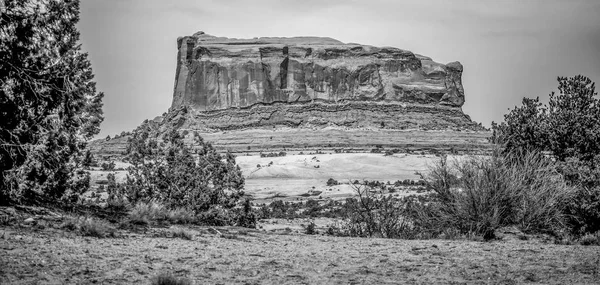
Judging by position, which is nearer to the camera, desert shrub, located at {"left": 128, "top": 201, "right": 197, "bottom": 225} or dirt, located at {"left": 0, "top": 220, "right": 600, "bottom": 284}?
dirt, located at {"left": 0, "top": 220, "right": 600, "bottom": 284}

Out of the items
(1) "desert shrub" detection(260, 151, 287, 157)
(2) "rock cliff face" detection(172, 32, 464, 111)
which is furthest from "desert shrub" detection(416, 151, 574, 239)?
(2) "rock cliff face" detection(172, 32, 464, 111)

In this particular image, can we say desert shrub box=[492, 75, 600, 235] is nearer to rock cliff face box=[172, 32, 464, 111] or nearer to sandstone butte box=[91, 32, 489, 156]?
sandstone butte box=[91, 32, 489, 156]

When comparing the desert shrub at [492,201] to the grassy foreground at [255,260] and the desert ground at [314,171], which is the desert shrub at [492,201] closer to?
the grassy foreground at [255,260]

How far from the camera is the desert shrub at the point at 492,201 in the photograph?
13.8m

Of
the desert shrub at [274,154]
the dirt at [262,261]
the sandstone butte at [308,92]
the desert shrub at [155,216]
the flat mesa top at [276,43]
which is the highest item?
the flat mesa top at [276,43]

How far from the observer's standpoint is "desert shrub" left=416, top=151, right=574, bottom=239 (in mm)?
13805

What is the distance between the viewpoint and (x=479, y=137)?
3666 inches

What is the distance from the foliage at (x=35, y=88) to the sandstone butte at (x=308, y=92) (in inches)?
3333

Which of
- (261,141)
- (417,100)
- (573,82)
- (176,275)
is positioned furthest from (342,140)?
(176,275)

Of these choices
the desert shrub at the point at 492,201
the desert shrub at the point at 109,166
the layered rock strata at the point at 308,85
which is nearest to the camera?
the desert shrub at the point at 492,201

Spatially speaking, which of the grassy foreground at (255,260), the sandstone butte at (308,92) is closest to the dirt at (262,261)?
the grassy foreground at (255,260)

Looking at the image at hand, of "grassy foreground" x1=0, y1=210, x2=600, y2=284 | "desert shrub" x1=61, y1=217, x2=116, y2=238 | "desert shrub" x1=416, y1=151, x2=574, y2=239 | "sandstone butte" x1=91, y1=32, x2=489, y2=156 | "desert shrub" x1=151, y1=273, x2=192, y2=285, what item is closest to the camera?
"desert shrub" x1=151, y1=273, x2=192, y2=285

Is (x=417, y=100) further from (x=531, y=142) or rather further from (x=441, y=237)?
(x=441, y=237)

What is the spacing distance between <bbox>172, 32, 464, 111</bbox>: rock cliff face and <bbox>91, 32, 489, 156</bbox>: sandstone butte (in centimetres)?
20
